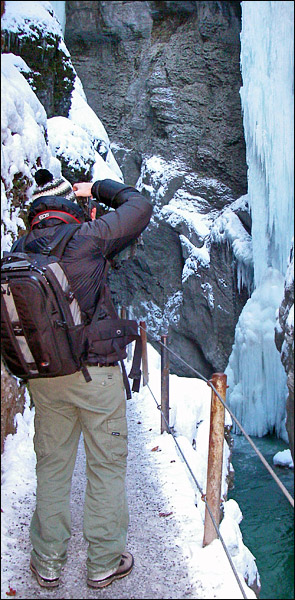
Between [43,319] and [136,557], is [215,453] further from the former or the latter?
[43,319]

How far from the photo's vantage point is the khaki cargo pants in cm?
132

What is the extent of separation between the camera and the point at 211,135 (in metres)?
2.23

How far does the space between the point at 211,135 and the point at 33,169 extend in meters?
0.97

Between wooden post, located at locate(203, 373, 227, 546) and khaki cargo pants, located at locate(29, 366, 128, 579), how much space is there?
0.40 m

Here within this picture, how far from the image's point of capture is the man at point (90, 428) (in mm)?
1287

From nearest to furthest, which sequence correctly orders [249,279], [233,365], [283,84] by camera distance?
[283,84], [249,279], [233,365]

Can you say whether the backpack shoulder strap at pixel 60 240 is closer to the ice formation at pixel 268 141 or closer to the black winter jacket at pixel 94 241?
the black winter jacket at pixel 94 241

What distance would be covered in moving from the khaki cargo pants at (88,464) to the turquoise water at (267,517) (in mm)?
478

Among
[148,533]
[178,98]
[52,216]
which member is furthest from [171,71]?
[148,533]

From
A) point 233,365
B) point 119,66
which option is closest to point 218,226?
point 119,66

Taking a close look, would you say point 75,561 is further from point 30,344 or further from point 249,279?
point 249,279

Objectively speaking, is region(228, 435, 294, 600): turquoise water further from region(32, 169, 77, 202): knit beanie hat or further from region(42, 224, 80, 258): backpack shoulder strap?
region(32, 169, 77, 202): knit beanie hat

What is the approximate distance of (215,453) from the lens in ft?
5.40

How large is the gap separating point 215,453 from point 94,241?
93 centimetres
